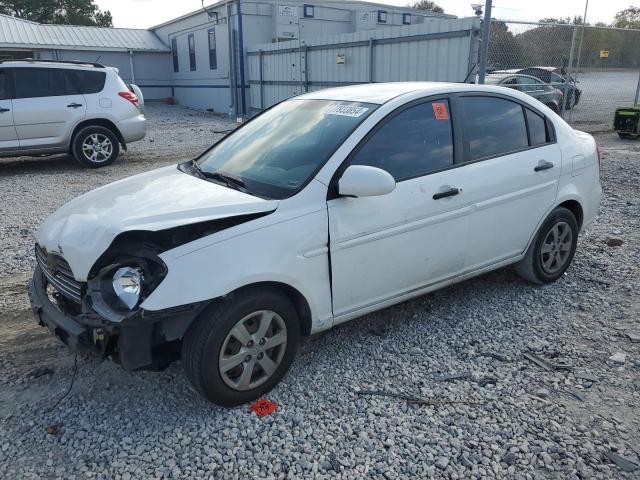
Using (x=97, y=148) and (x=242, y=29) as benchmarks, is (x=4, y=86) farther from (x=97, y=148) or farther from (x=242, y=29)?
(x=242, y=29)

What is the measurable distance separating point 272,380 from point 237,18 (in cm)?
2033

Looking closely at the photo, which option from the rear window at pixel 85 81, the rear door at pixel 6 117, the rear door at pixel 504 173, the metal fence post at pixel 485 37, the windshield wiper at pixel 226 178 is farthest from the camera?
the rear window at pixel 85 81

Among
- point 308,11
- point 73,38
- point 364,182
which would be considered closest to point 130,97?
point 364,182

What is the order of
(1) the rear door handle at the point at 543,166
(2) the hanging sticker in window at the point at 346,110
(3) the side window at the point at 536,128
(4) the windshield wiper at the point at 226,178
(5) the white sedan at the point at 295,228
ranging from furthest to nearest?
(3) the side window at the point at 536,128 → (1) the rear door handle at the point at 543,166 → (2) the hanging sticker in window at the point at 346,110 → (4) the windshield wiper at the point at 226,178 → (5) the white sedan at the point at 295,228

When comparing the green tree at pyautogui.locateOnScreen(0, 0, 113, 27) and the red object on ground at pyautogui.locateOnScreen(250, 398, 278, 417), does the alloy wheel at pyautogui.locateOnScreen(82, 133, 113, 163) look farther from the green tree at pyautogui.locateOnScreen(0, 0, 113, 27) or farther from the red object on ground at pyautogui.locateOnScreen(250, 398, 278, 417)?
the green tree at pyautogui.locateOnScreen(0, 0, 113, 27)

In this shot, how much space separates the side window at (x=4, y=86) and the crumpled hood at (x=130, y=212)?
Answer: 714 centimetres

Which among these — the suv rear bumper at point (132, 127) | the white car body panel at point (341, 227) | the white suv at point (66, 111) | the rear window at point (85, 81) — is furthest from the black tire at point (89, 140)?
the white car body panel at point (341, 227)

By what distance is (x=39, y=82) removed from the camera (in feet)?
31.2

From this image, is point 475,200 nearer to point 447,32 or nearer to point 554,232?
point 554,232

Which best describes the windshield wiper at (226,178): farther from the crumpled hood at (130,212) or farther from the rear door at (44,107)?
the rear door at (44,107)

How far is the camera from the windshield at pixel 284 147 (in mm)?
3309

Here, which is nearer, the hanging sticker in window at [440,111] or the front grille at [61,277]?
the front grille at [61,277]

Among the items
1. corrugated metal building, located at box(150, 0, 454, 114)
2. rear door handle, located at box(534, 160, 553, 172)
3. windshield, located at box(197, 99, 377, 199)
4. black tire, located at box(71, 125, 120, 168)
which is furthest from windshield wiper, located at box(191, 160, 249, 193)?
corrugated metal building, located at box(150, 0, 454, 114)

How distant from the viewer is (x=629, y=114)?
13.0 meters
